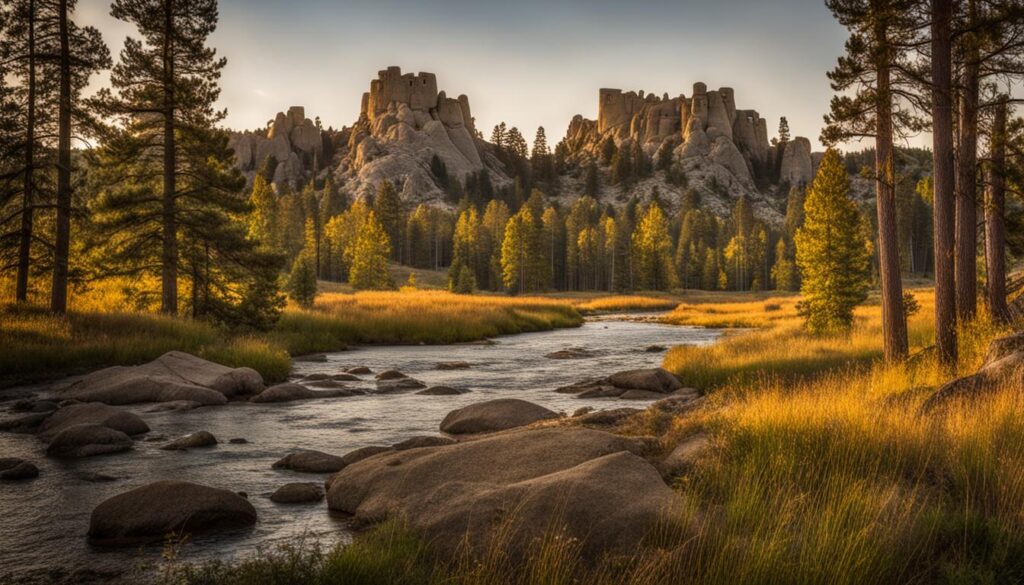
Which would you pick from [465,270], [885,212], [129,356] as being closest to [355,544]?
[885,212]

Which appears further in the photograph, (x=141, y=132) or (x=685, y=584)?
(x=141, y=132)

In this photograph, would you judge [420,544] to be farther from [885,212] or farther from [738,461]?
[885,212]

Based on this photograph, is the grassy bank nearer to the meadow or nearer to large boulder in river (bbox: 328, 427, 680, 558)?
large boulder in river (bbox: 328, 427, 680, 558)

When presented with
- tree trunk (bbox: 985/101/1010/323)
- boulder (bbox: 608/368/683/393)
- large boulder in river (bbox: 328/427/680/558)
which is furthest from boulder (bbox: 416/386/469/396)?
tree trunk (bbox: 985/101/1010/323)

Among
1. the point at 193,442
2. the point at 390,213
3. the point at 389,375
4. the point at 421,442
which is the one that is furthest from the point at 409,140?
the point at 421,442

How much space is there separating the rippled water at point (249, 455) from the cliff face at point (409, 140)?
12052 cm

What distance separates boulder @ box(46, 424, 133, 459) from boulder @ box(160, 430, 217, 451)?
0.73 meters

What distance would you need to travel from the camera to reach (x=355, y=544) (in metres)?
5.45

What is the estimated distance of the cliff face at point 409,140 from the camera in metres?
147

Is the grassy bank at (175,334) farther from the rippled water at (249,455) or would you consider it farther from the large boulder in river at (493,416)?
the large boulder in river at (493,416)

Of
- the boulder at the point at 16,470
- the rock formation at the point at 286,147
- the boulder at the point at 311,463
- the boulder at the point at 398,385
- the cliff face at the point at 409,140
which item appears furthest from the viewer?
the rock formation at the point at 286,147

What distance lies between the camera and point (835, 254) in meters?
29.0

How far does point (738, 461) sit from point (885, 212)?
436 inches

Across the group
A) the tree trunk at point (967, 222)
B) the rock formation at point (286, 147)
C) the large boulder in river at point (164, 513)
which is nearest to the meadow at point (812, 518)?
the large boulder in river at point (164, 513)
